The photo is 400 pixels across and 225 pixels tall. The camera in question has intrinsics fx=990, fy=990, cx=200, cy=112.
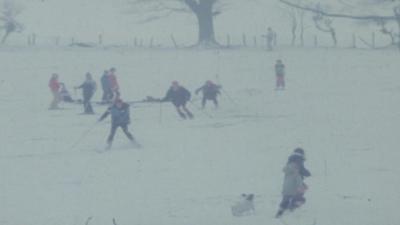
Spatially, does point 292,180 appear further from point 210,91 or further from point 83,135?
point 210,91

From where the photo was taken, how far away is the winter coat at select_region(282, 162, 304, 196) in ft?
48.7

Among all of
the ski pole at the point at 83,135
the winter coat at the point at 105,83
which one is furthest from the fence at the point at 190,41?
the ski pole at the point at 83,135

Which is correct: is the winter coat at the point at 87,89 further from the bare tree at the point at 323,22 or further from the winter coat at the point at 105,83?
the bare tree at the point at 323,22

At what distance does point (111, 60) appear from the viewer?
1928 inches

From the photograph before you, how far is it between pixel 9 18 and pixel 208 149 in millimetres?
43496

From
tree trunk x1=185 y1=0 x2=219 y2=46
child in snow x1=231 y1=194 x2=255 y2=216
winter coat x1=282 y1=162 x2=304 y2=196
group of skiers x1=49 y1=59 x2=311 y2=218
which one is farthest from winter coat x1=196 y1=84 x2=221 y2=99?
tree trunk x1=185 y1=0 x2=219 y2=46

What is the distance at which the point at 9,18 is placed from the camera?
64875mm

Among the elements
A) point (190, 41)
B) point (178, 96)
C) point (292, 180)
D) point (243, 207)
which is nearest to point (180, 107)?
point (178, 96)

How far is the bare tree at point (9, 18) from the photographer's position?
199ft

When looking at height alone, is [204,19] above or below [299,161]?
above

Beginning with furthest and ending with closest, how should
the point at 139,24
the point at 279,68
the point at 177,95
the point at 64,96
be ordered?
the point at 139,24, the point at 279,68, the point at 64,96, the point at 177,95

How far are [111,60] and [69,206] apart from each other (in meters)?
32.2

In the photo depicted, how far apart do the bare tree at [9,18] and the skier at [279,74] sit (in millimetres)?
26270

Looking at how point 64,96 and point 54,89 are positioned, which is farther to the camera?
point 64,96
